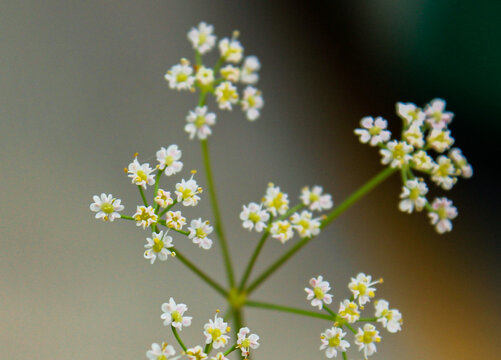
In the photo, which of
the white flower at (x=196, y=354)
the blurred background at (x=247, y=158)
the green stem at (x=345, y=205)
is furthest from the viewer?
the blurred background at (x=247, y=158)

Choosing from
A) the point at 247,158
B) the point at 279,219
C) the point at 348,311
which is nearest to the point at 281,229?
the point at 279,219

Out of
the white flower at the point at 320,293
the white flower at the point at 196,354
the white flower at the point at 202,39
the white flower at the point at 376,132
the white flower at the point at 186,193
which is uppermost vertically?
the white flower at the point at 202,39

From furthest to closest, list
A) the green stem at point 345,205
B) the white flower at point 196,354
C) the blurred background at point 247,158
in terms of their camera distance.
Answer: the blurred background at point 247,158 < the green stem at point 345,205 < the white flower at point 196,354

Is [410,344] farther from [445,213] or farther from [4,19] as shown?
[4,19]

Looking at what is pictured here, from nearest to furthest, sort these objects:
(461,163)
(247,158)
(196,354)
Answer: (196,354)
(461,163)
(247,158)

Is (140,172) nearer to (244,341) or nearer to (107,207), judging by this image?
(107,207)

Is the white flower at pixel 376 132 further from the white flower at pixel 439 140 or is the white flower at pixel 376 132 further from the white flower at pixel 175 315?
the white flower at pixel 175 315

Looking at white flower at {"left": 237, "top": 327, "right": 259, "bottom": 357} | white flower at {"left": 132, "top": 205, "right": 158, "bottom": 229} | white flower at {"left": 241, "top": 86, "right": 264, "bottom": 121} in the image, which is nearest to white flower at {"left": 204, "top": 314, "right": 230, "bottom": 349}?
white flower at {"left": 237, "top": 327, "right": 259, "bottom": 357}

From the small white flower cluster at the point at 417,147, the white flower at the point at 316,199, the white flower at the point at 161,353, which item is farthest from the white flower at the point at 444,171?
the white flower at the point at 161,353
